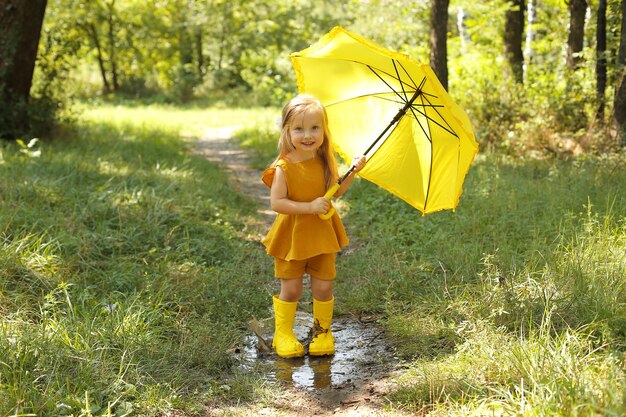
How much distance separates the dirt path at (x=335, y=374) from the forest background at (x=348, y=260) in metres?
0.07

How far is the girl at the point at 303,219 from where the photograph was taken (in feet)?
13.1

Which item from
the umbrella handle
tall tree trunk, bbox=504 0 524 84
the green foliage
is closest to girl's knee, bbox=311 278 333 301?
the umbrella handle

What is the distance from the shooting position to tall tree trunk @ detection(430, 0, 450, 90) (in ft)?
28.4

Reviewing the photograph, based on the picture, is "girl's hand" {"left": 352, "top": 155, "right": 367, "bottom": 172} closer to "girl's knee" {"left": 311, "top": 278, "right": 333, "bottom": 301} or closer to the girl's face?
the girl's face

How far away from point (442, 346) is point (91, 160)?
218 inches

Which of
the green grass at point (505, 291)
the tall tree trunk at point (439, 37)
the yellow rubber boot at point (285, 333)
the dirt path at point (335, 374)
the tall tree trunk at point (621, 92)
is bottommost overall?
the dirt path at point (335, 374)

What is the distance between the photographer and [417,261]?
5348 mm

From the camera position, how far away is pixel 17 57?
28.4ft

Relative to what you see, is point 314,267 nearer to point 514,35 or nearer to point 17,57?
point 17,57

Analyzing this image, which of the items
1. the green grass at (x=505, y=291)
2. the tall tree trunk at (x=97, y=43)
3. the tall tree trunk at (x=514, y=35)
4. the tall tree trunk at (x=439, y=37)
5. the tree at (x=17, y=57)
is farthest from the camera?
the tall tree trunk at (x=97, y=43)

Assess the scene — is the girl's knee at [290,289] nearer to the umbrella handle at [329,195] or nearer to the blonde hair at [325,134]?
the umbrella handle at [329,195]

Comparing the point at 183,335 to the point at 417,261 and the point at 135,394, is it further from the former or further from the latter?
the point at 417,261

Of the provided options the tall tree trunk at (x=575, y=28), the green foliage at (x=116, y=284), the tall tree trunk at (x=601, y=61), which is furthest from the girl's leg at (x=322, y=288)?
the tall tree trunk at (x=575, y=28)

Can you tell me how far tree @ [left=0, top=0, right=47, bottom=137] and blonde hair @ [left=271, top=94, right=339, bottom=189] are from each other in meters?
5.91
